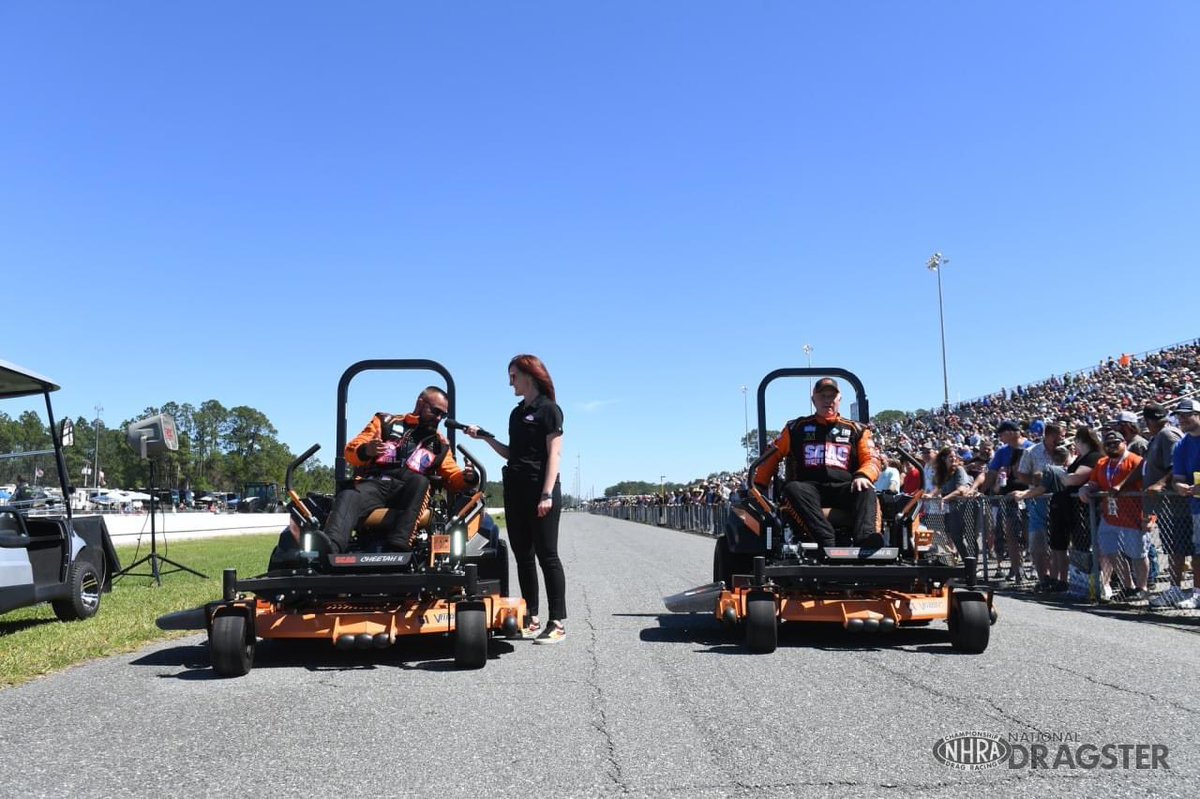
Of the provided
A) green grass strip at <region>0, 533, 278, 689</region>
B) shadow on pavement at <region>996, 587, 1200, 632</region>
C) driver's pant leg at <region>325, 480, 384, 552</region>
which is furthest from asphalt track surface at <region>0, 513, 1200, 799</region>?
shadow on pavement at <region>996, 587, 1200, 632</region>

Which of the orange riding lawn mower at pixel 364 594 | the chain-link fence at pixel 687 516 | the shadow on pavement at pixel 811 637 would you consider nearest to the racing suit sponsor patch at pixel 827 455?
the shadow on pavement at pixel 811 637

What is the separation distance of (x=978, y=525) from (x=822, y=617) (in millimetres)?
7289

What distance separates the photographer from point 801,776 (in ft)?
11.1

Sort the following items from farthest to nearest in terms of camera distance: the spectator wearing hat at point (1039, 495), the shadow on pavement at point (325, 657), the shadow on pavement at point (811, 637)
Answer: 1. the spectator wearing hat at point (1039, 495)
2. the shadow on pavement at point (811, 637)
3. the shadow on pavement at point (325, 657)

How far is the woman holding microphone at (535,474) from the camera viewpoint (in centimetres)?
657

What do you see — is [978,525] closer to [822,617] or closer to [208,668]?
[822,617]

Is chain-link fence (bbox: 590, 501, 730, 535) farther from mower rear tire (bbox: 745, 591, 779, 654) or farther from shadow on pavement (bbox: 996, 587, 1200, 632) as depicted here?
mower rear tire (bbox: 745, 591, 779, 654)

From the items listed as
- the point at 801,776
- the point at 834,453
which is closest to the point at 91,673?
the point at 801,776

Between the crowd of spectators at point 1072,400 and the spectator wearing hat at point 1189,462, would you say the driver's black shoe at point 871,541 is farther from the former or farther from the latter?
the crowd of spectators at point 1072,400

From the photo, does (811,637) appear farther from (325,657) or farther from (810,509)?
(325,657)

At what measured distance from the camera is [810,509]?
673 cm

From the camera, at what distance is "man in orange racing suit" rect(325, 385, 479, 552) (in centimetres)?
619

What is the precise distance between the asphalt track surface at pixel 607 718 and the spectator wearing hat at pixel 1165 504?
1.95 meters

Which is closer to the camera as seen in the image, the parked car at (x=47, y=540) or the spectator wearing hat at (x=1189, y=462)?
the parked car at (x=47, y=540)
